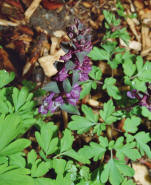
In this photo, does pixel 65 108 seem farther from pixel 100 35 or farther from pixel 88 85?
pixel 100 35

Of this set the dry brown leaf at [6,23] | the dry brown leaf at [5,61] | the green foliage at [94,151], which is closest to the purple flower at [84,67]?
the green foliage at [94,151]

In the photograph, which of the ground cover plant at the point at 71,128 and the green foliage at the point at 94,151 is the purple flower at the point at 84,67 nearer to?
the ground cover plant at the point at 71,128

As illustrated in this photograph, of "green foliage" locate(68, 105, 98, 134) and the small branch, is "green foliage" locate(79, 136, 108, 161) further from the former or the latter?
the small branch

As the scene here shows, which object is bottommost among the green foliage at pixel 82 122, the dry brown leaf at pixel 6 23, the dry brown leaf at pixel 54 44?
the green foliage at pixel 82 122

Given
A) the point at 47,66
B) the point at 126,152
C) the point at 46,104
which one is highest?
the point at 47,66

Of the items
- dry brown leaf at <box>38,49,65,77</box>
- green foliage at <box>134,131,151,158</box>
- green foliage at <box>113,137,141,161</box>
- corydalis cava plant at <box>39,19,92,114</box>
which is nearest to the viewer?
corydalis cava plant at <box>39,19,92,114</box>

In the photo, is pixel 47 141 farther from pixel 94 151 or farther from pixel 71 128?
pixel 94 151

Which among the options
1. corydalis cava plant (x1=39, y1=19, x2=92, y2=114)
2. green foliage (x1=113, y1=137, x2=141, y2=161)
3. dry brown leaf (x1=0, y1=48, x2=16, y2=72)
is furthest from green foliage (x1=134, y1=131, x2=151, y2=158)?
dry brown leaf (x1=0, y1=48, x2=16, y2=72)

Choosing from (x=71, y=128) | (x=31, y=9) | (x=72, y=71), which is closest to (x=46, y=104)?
Answer: (x=71, y=128)

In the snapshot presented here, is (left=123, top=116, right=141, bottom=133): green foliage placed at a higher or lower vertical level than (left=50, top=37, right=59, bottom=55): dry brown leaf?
lower
